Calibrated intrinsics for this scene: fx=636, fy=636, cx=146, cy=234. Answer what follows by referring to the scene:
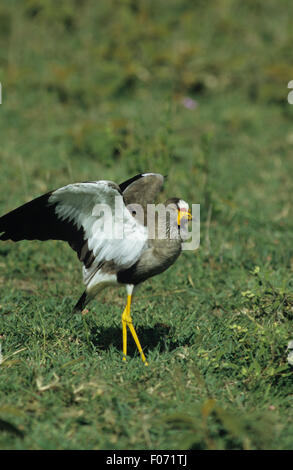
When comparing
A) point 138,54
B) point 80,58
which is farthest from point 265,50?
point 80,58

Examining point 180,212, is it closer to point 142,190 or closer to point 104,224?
point 142,190

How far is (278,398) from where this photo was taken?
11.0 ft

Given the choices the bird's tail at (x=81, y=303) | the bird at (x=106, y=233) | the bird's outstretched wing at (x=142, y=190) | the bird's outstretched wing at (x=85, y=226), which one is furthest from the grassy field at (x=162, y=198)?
the bird's outstretched wing at (x=142, y=190)

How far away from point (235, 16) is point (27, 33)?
321 cm

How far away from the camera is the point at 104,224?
11.9ft

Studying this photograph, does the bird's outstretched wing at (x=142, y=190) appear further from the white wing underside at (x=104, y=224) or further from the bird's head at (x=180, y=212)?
the white wing underside at (x=104, y=224)

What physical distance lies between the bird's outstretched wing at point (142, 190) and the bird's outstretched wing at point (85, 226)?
287 mm

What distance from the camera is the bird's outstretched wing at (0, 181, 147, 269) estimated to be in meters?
3.55

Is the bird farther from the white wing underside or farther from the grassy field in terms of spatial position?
the grassy field

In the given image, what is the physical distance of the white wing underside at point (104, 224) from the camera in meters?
3.50

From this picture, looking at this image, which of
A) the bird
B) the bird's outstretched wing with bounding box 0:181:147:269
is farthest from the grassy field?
the bird's outstretched wing with bounding box 0:181:147:269

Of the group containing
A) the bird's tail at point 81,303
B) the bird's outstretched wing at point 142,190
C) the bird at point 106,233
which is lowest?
the bird's tail at point 81,303

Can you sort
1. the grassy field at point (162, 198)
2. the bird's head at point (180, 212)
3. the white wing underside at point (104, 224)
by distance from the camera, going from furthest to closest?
the bird's head at point (180, 212) < the white wing underside at point (104, 224) < the grassy field at point (162, 198)

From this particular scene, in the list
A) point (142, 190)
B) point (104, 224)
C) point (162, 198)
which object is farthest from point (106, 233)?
point (162, 198)
